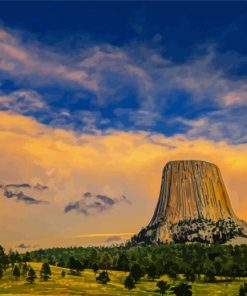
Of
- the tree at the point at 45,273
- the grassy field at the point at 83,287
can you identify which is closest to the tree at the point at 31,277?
the grassy field at the point at 83,287

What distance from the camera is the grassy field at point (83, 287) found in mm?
168425

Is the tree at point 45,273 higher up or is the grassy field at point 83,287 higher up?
A: the tree at point 45,273

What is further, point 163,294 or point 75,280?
point 75,280

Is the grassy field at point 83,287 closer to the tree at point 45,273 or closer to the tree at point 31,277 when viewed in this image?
the tree at point 31,277

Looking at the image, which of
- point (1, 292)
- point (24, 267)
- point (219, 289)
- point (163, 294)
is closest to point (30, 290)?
point (1, 292)

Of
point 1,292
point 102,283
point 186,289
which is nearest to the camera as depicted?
point 186,289

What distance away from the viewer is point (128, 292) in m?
175

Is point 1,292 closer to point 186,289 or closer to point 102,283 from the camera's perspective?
point 102,283

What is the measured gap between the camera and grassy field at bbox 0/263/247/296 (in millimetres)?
168425

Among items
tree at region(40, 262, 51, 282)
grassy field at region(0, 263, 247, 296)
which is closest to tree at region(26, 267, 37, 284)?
grassy field at region(0, 263, 247, 296)

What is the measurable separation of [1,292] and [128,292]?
43456mm

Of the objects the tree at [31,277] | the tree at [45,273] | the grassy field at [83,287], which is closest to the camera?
the grassy field at [83,287]

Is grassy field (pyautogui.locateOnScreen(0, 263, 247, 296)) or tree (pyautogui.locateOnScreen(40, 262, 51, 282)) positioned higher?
tree (pyautogui.locateOnScreen(40, 262, 51, 282))

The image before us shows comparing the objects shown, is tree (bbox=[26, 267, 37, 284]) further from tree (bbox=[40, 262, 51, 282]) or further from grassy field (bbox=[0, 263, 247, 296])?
tree (bbox=[40, 262, 51, 282])
